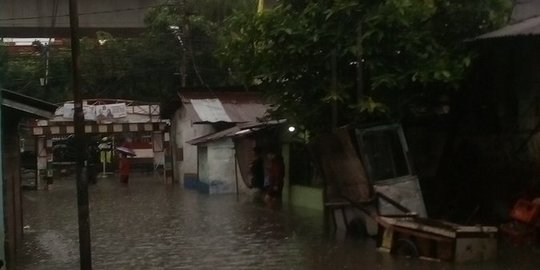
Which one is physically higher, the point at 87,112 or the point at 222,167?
the point at 87,112

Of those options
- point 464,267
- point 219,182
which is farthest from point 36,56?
point 464,267

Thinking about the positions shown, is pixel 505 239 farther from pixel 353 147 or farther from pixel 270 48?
pixel 270 48

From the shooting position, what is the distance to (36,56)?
49.5 metres

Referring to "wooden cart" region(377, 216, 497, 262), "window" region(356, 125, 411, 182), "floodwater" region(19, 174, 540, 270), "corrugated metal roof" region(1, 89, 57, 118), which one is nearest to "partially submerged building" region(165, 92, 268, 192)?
"floodwater" region(19, 174, 540, 270)

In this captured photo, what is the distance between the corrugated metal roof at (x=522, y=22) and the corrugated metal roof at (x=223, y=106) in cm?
1866

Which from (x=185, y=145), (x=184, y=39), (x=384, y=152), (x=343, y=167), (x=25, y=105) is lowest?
(x=343, y=167)

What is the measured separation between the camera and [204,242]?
54.5 ft

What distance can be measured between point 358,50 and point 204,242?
187 inches

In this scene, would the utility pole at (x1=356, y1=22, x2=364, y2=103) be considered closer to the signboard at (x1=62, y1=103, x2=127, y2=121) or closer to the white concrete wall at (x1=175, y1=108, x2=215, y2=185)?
the white concrete wall at (x1=175, y1=108, x2=215, y2=185)

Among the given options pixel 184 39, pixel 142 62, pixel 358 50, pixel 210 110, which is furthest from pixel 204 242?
pixel 142 62

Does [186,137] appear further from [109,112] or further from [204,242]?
[204,242]

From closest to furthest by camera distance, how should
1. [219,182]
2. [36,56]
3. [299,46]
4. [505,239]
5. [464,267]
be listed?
1. [464,267]
2. [505,239]
3. [299,46]
4. [219,182]
5. [36,56]

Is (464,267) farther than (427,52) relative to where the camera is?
No

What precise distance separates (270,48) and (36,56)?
118 ft
